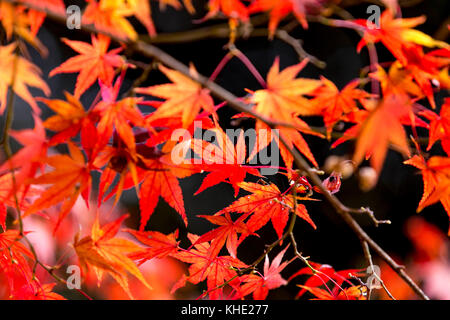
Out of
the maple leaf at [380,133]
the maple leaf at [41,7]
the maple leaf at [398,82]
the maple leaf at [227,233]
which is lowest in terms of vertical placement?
the maple leaf at [227,233]

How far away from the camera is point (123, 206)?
208 centimetres

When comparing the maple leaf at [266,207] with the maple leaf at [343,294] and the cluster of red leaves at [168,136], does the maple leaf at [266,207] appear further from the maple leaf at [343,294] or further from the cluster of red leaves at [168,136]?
the maple leaf at [343,294]

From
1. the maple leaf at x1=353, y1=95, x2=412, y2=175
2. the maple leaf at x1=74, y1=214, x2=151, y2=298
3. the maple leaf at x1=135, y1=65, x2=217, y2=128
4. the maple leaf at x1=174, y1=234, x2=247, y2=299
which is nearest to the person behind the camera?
the maple leaf at x1=353, y1=95, x2=412, y2=175

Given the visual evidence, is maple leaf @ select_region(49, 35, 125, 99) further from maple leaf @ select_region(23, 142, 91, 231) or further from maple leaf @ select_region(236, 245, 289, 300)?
maple leaf @ select_region(236, 245, 289, 300)

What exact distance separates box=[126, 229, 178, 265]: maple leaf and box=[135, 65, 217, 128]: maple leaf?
0.27 meters

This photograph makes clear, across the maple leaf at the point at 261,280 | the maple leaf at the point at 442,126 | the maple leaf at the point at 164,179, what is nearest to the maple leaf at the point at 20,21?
the maple leaf at the point at 164,179

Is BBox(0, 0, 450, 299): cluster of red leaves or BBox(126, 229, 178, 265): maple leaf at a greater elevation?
BBox(0, 0, 450, 299): cluster of red leaves

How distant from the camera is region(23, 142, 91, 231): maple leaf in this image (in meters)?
0.59

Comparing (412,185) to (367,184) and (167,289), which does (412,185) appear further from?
(367,184)

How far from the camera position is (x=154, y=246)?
77 cm

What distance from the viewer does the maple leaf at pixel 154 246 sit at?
747 mm

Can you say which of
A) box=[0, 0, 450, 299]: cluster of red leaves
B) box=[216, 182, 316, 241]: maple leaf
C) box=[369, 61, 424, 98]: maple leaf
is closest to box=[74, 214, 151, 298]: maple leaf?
box=[0, 0, 450, 299]: cluster of red leaves

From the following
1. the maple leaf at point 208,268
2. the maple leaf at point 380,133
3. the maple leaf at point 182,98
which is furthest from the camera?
the maple leaf at point 208,268

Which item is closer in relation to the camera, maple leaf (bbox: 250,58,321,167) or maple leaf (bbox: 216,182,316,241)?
maple leaf (bbox: 250,58,321,167)
